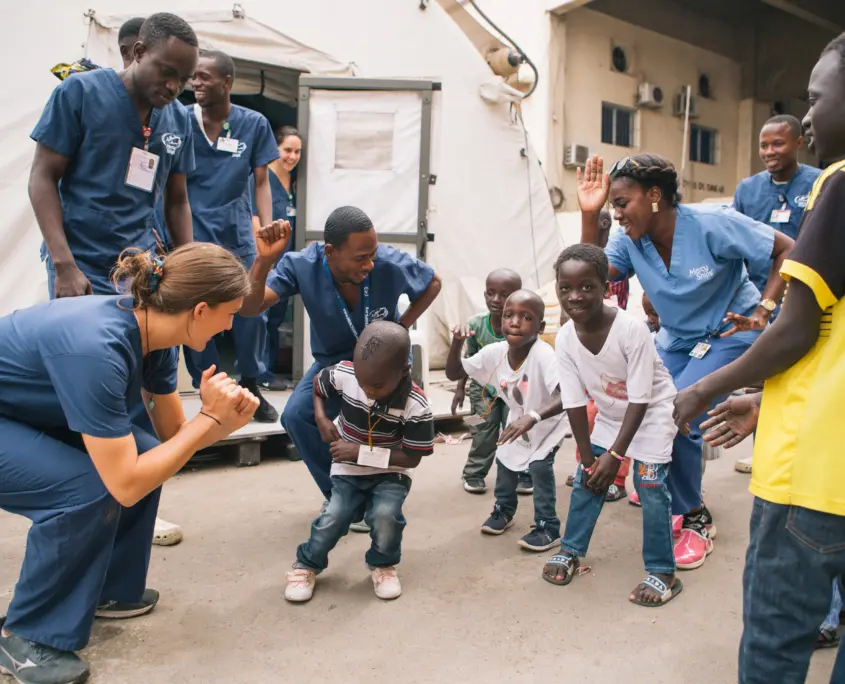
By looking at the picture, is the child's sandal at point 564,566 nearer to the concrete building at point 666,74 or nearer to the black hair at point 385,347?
the black hair at point 385,347

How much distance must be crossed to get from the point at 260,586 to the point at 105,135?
1472mm

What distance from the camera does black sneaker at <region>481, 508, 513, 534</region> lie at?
273 cm

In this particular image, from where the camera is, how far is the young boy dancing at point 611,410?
2236 mm

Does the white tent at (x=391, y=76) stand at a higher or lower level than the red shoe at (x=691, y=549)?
higher

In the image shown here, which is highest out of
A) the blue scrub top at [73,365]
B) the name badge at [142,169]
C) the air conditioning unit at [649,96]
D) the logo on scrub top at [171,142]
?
the air conditioning unit at [649,96]

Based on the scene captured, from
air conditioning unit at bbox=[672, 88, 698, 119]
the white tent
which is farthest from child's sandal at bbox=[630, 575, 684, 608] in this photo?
air conditioning unit at bbox=[672, 88, 698, 119]

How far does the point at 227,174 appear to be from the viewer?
3645 millimetres

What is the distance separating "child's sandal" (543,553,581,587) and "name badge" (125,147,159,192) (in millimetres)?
1791

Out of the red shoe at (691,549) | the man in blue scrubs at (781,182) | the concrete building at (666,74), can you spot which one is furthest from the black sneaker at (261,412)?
the concrete building at (666,74)

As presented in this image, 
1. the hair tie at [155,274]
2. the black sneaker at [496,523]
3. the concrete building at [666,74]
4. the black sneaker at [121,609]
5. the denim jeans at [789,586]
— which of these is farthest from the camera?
the concrete building at [666,74]

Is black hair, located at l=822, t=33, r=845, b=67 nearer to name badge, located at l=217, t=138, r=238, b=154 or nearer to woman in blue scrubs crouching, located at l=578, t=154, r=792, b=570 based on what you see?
woman in blue scrubs crouching, located at l=578, t=154, r=792, b=570

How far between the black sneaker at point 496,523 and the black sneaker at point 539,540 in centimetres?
Answer: 13

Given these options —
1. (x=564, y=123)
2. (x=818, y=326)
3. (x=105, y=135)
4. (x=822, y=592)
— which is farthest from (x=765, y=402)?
(x=564, y=123)

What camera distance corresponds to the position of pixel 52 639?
170 centimetres
